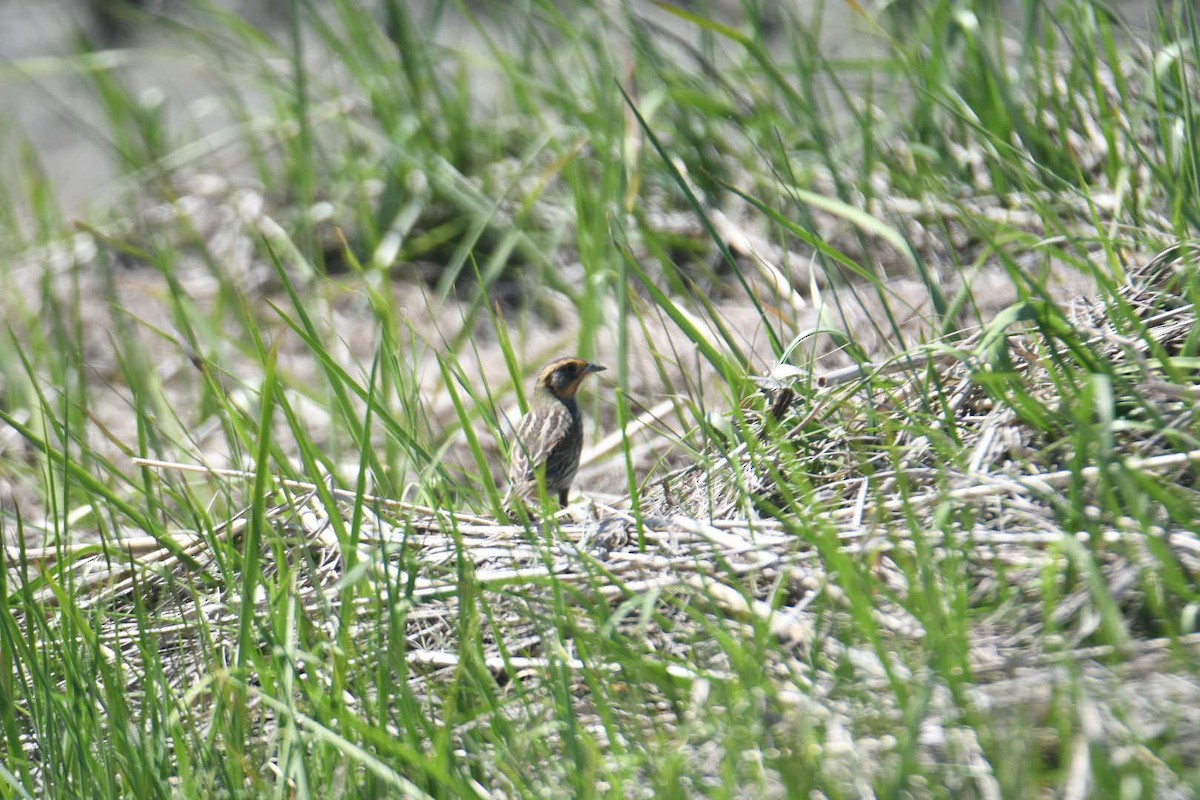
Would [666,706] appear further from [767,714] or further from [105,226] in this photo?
[105,226]

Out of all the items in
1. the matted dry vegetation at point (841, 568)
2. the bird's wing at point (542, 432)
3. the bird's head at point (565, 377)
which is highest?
the bird's head at point (565, 377)

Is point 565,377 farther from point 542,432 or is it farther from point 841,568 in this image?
point 841,568

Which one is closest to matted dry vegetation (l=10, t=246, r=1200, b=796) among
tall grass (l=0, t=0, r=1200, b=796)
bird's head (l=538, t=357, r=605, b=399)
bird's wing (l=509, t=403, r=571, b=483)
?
tall grass (l=0, t=0, r=1200, b=796)

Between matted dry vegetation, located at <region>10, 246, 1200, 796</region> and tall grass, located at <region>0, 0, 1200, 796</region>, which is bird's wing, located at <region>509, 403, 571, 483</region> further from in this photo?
matted dry vegetation, located at <region>10, 246, 1200, 796</region>

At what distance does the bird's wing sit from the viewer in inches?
151

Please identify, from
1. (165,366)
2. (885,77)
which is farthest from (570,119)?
(165,366)

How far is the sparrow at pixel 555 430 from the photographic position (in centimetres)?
387

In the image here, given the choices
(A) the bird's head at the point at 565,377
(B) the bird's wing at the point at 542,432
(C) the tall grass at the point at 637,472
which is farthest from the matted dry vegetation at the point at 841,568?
(A) the bird's head at the point at 565,377

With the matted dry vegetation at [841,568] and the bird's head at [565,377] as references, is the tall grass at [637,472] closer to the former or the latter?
the matted dry vegetation at [841,568]

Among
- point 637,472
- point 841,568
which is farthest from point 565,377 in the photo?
point 841,568

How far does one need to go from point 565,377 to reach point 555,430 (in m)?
0.29

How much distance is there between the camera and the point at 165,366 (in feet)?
18.8

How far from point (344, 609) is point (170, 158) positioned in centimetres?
423

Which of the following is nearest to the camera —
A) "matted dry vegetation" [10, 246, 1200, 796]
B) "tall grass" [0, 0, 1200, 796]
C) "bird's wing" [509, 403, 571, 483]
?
"matted dry vegetation" [10, 246, 1200, 796]
